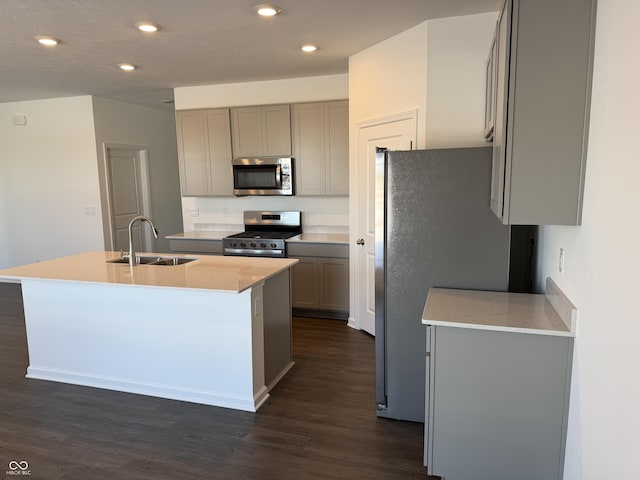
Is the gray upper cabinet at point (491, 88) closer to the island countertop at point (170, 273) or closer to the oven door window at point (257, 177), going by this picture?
the island countertop at point (170, 273)

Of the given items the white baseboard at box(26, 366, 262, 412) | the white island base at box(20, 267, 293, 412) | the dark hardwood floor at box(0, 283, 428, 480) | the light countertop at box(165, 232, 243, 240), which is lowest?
the dark hardwood floor at box(0, 283, 428, 480)

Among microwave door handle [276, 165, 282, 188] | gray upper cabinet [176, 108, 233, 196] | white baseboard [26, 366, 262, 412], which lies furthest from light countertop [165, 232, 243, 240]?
white baseboard [26, 366, 262, 412]

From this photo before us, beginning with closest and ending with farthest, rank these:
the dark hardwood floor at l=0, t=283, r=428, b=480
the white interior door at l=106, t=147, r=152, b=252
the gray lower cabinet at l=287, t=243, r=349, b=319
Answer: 1. the dark hardwood floor at l=0, t=283, r=428, b=480
2. the gray lower cabinet at l=287, t=243, r=349, b=319
3. the white interior door at l=106, t=147, r=152, b=252

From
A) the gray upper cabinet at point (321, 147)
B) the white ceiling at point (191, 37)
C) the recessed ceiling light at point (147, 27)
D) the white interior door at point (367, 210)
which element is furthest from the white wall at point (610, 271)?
the gray upper cabinet at point (321, 147)

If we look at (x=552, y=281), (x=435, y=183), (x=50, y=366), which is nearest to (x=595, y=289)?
(x=552, y=281)

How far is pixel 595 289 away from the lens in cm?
151

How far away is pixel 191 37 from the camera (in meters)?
3.41

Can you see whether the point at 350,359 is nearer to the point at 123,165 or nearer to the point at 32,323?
the point at 32,323

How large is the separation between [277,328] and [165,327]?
2.60 ft

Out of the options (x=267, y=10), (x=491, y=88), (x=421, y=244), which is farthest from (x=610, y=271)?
(x=267, y=10)

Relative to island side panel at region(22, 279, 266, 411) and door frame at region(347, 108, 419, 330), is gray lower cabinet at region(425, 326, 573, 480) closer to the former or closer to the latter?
island side panel at region(22, 279, 266, 411)

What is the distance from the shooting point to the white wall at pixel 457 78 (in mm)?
3135

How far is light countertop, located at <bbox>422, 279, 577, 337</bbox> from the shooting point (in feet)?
6.14

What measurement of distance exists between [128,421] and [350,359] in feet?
5.68
